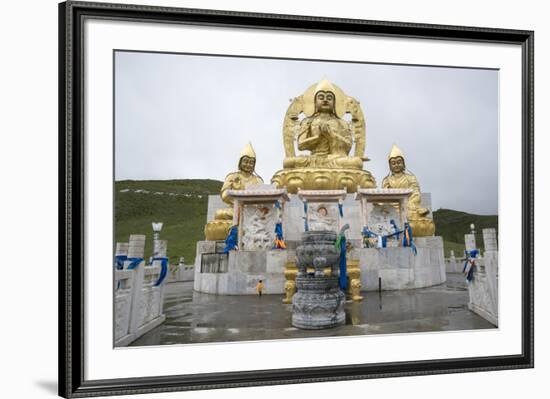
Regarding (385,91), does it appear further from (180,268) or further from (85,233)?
(85,233)

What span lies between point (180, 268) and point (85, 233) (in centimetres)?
152

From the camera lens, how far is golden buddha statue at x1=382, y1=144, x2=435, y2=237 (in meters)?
6.11

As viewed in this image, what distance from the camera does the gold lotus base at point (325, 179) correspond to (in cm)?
767

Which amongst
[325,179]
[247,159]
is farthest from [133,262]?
[325,179]

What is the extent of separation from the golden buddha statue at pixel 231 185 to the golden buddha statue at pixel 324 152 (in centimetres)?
74

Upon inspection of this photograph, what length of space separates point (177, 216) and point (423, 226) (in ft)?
9.61

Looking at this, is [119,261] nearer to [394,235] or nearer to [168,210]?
Answer: [168,210]

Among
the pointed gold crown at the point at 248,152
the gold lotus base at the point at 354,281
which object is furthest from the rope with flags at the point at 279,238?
the pointed gold crown at the point at 248,152

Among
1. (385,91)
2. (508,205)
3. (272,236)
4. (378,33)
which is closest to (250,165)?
(272,236)

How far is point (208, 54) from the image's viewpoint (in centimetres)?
447

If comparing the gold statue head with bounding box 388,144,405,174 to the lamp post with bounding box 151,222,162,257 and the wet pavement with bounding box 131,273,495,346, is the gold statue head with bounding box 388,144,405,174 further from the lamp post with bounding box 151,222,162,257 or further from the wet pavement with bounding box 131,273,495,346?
the lamp post with bounding box 151,222,162,257

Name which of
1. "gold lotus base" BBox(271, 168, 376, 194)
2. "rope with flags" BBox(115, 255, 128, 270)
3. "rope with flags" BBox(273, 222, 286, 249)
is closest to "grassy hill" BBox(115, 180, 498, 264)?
"rope with flags" BBox(115, 255, 128, 270)

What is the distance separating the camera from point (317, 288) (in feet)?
16.6

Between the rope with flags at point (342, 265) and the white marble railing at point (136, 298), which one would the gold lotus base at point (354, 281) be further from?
the white marble railing at point (136, 298)
